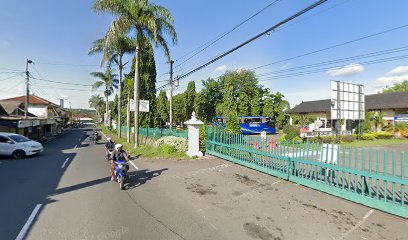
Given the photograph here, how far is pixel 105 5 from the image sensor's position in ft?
47.4

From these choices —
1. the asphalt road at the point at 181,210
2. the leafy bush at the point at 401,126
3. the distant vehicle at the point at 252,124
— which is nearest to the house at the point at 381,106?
the leafy bush at the point at 401,126

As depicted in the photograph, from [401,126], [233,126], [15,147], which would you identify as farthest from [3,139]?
[401,126]

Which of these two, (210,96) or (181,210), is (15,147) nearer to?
(181,210)

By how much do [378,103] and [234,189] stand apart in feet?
123

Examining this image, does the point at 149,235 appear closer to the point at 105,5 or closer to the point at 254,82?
the point at 105,5

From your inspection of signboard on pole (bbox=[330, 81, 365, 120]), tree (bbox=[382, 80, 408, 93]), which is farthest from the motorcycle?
tree (bbox=[382, 80, 408, 93])

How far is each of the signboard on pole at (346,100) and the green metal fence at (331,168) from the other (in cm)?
975

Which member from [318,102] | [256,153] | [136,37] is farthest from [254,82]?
[256,153]

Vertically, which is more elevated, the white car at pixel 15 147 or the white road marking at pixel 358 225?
the white car at pixel 15 147

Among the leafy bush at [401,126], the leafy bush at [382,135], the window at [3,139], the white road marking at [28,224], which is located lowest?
the white road marking at [28,224]

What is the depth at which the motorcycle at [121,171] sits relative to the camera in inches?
282

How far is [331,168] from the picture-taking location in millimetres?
6312

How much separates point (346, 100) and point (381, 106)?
20.9 metres

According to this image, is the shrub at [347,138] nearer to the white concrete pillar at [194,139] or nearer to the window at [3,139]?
the white concrete pillar at [194,139]
